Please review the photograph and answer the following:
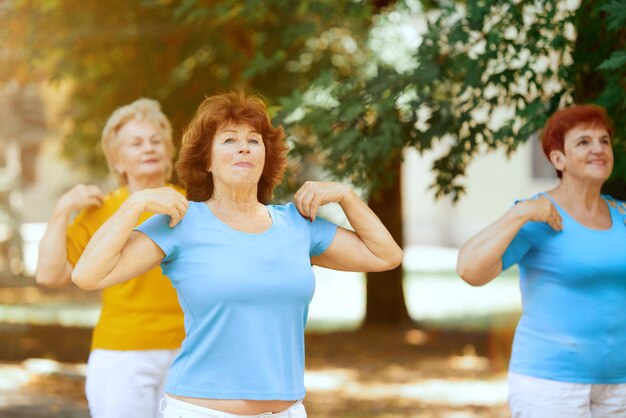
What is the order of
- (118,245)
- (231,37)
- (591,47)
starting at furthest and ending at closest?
(231,37)
(591,47)
(118,245)

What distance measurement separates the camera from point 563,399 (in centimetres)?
390

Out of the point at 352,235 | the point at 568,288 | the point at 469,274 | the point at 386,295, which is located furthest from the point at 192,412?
the point at 386,295

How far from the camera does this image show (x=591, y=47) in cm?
577

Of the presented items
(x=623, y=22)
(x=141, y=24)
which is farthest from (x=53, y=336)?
(x=623, y=22)

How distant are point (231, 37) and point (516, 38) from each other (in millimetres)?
5380

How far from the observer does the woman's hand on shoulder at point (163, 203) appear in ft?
10.5

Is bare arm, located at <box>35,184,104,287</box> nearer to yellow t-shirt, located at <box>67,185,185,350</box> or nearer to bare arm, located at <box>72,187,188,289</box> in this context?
yellow t-shirt, located at <box>67,185,185,350</box>

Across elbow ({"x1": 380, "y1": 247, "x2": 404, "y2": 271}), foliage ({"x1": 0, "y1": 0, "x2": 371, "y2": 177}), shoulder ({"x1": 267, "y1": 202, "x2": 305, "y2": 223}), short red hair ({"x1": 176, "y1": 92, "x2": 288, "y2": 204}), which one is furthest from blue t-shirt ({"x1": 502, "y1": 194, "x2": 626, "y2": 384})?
foliage ({"x1": 0, "y1": 0, "x2": 371, "y2": 177})

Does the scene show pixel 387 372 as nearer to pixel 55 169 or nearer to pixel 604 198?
pixel 604 198

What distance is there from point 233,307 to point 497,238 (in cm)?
119

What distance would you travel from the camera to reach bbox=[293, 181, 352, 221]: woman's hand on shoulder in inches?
138

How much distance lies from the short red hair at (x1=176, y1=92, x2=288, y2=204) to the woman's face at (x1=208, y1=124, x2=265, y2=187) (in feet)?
0.09

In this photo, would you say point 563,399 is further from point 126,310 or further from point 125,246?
point 126,310

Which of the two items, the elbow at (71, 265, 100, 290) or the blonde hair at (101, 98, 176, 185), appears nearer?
the elbow at (71, 265, 100, 290)
